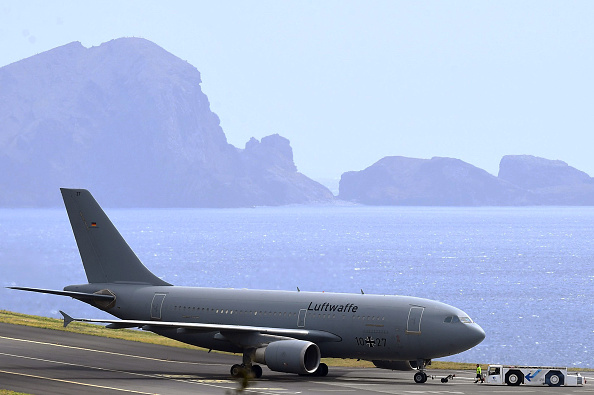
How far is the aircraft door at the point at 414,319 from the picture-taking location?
52250 mm

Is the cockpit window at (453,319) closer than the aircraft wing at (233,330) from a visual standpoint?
Yes

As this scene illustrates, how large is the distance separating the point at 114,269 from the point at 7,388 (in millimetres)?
16883

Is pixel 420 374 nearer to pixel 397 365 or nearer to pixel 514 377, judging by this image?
pixel 397 365

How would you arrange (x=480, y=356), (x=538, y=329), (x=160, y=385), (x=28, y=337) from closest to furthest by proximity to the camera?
Answer: 1. (x=160, y=385)
2. (x=28, y=337)
3. (x=480, y=356)
4. (x=538, y=329)

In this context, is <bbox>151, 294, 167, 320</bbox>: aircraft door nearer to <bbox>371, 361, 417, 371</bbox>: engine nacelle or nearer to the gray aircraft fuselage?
the gray aircraft fuselage

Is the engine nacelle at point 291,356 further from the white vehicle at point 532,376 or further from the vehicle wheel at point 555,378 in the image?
the vehicle wheel at point 555,378

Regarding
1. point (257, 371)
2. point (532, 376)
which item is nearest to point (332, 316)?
point (257, 371)

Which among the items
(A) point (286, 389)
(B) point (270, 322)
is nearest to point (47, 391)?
(A) point (286, 389)

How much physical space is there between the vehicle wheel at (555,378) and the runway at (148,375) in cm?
116

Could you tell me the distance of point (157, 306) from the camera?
59.2 metres

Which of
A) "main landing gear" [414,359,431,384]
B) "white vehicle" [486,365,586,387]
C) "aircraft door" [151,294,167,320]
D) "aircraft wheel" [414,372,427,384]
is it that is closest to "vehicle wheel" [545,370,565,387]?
"white vehicle" [486,365,586,387]

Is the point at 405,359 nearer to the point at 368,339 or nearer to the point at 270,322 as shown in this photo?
the point at 368,339

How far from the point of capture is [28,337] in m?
68.7

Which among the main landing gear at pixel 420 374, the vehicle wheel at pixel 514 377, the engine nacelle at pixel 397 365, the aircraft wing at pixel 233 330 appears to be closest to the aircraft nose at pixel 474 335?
the main landing gear at pixel 420 374
